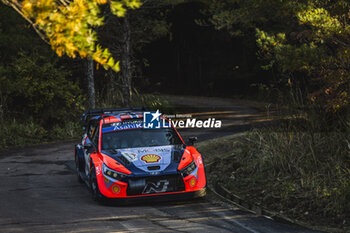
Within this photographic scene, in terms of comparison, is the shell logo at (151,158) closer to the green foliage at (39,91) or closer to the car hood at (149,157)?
the car hood at (149,157)

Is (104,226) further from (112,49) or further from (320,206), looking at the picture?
(112,49)

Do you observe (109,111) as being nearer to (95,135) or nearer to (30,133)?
(95,135)

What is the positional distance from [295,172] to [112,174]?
12.3 feet

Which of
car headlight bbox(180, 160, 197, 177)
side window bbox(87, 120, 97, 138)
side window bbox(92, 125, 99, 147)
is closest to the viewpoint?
car headlight bbox(180, 160, 197, 177)

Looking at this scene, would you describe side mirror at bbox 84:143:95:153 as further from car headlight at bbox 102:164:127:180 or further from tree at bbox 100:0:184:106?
tree at bbox 100:0:184:106

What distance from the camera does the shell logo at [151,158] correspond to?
10.3 meters

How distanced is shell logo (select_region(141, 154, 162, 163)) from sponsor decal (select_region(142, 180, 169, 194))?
49 cm

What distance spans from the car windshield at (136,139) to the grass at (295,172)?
167 cm

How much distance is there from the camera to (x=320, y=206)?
9.38 m

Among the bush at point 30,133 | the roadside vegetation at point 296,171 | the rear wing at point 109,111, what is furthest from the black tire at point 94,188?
the bush at point 30,133

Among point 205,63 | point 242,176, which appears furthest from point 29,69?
point 205,63

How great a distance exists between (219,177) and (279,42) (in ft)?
15.2

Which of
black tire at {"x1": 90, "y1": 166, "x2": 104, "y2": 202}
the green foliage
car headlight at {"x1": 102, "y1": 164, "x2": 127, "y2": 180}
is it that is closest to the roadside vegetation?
car headlight at {"x1": 102, "y1": 164, "x2": 127, "y2": 180}

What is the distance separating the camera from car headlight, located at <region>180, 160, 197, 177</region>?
1025 cm
